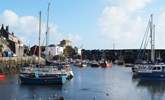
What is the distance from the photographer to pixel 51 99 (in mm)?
56406

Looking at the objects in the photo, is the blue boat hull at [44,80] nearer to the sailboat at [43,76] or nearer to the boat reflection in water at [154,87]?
the sailboat at [43,76]

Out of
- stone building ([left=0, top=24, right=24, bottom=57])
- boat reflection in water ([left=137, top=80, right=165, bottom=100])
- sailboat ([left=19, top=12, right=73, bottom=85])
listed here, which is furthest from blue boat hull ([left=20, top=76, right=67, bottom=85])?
stone building ([left=0, top=24, right=24, bottom=57])

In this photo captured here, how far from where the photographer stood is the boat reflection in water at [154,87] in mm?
67812

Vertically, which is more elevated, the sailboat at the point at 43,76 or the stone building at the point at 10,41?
the stone building at the point at 10,41

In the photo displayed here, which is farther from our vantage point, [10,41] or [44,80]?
[10,41]

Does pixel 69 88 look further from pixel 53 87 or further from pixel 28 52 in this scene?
pixel 28 52

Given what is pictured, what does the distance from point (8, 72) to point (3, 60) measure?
217 inches

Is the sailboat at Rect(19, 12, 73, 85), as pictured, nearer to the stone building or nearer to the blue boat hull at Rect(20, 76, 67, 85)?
the blue boat hull at Rect(20, 76, 67, 85)

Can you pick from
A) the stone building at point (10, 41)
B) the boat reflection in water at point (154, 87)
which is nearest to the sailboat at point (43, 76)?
the boat reflection in water at point (154, 87)

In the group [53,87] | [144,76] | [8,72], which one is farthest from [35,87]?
[8,72]

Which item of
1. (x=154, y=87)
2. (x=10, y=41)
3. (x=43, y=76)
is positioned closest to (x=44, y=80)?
(x=43, y=76)

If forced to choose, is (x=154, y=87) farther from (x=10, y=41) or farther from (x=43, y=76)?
(x=10, y=41)

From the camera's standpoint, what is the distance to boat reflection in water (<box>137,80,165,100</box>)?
222 feet

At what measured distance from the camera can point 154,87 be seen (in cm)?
8238
